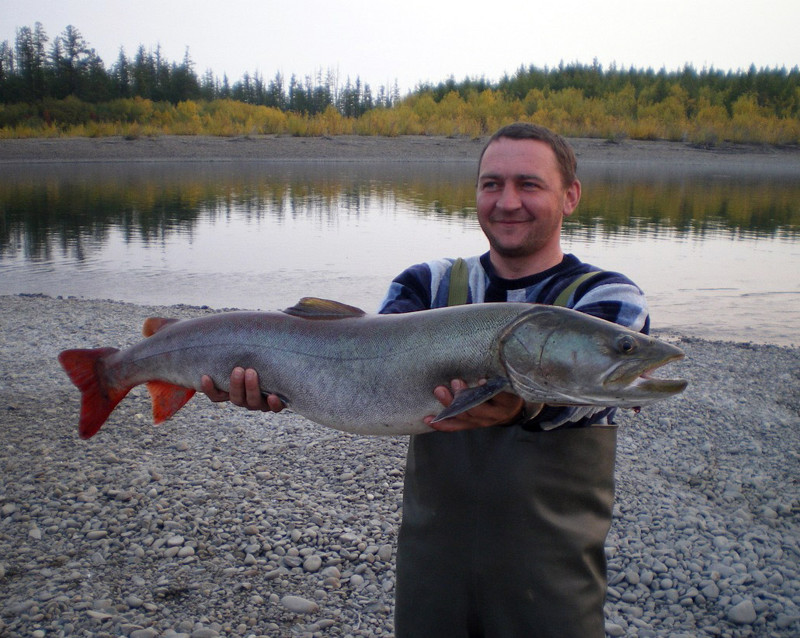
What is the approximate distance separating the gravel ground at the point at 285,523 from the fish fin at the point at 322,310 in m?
1.66

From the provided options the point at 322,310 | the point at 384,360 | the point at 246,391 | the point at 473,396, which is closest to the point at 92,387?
the point at 246,391

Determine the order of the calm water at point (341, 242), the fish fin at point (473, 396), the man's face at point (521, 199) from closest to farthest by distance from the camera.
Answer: the fish fin at point (473, 396) < the man's face at point (521, 199) < the calm water at point (341, 242)

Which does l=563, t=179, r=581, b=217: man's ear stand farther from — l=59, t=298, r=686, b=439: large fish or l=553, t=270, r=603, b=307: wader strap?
l=59, t=298, r=686, b=439: large fish

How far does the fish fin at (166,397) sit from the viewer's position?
328cm

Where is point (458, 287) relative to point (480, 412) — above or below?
above

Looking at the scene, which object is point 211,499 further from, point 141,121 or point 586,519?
point 141,121

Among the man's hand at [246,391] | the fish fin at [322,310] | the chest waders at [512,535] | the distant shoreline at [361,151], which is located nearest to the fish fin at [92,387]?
the man's hand at [246,391]

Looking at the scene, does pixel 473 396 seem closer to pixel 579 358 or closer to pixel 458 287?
pixel 579 358

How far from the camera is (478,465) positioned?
94.3 inches

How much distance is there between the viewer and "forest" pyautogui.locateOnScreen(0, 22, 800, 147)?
56.5 meters

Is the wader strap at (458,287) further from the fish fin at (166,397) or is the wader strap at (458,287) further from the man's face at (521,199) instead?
the fish fin at (166,397)

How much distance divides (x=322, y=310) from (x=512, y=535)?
126cm

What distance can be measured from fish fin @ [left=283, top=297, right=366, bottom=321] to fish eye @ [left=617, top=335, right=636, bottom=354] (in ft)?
3.59

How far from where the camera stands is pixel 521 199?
2752mm
